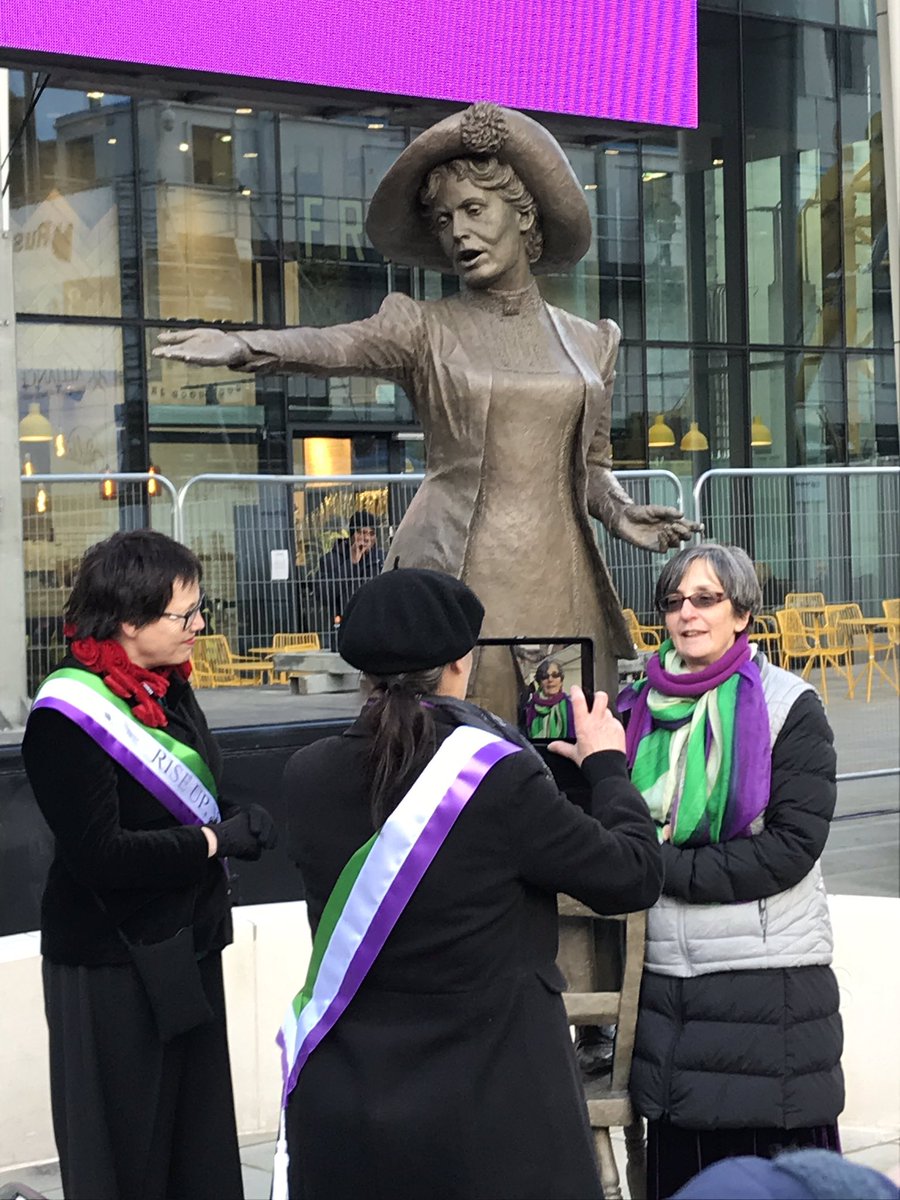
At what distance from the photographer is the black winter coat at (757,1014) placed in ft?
10.8

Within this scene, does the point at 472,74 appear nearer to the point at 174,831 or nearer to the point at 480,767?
the point at 174,831

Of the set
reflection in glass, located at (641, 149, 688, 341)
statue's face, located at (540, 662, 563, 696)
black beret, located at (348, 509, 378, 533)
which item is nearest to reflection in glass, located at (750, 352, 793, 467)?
reflection in glass, located at (641, 149, 688, 341)

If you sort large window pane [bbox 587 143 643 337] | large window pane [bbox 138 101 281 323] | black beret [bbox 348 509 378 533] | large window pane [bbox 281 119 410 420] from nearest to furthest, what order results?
1. black beret [bbox 348 509 378 533]
2. large window pane [bbox 138 101 281 323]
3. large window pane [bbox 281 119 410 420]
4. large window pane [bbox 587 143 643 337]

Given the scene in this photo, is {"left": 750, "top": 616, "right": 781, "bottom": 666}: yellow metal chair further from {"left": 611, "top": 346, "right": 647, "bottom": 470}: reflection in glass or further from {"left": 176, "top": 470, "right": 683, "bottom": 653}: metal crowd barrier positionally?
{"left": 611, "top": 346, "right": 647, "bottom": 470}: reflection in glass

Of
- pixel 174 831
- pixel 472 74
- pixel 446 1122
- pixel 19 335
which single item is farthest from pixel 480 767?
pixel 19 335

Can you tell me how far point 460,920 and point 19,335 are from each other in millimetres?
14532

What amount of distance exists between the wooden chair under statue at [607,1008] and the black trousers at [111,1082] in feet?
2.57

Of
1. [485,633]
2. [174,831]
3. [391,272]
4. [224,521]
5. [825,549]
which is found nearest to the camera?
[174,831]

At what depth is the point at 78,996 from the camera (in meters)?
3.32

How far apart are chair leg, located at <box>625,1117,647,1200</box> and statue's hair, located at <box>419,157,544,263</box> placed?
6.54ft

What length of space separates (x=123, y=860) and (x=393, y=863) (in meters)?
0.92

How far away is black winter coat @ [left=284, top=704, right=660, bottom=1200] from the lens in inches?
97.8

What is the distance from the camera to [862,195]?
21.3m

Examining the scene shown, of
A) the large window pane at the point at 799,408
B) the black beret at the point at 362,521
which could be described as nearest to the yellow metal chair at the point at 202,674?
the black beret at the point at 362,521
